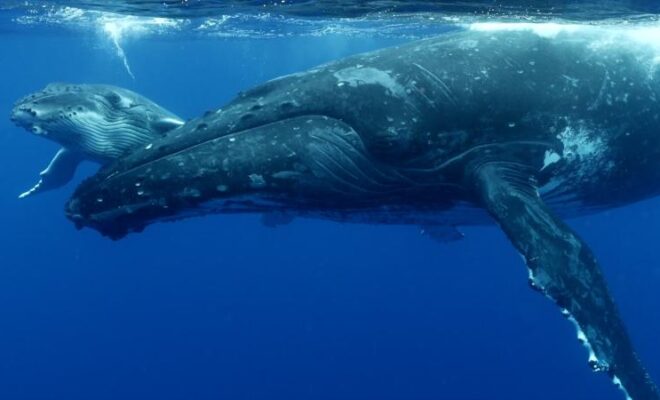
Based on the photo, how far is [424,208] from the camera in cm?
767

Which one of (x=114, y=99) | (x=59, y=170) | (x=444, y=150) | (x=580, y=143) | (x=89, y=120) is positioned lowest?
(x=59, y=170)

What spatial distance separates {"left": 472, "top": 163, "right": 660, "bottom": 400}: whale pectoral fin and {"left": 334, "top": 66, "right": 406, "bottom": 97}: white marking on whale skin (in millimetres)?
1560

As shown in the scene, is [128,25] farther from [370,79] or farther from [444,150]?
[444,150]

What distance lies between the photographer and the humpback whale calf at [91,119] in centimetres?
723

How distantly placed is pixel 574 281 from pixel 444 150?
2013mm

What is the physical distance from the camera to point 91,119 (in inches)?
289

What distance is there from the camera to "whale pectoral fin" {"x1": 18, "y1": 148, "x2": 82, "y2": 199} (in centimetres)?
855

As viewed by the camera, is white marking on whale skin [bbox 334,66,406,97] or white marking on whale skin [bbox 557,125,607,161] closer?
white marking on whale skin [bbox 334,66,406,97]

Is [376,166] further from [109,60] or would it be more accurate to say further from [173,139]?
[109,60]

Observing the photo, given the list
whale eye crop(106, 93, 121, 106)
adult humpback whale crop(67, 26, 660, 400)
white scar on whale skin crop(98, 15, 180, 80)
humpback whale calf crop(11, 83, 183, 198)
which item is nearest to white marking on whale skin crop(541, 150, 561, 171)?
adult humpback whale crop(67, 26, 660, 400)

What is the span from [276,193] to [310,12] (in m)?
18.0

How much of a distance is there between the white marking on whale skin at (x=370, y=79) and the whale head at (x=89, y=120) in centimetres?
221

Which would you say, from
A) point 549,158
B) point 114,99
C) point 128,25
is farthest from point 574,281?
point 128,25

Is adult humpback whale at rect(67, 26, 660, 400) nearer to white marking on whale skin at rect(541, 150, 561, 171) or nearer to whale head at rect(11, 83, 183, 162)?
white marking on whale skin at rect(541, 150, 561, 171)
